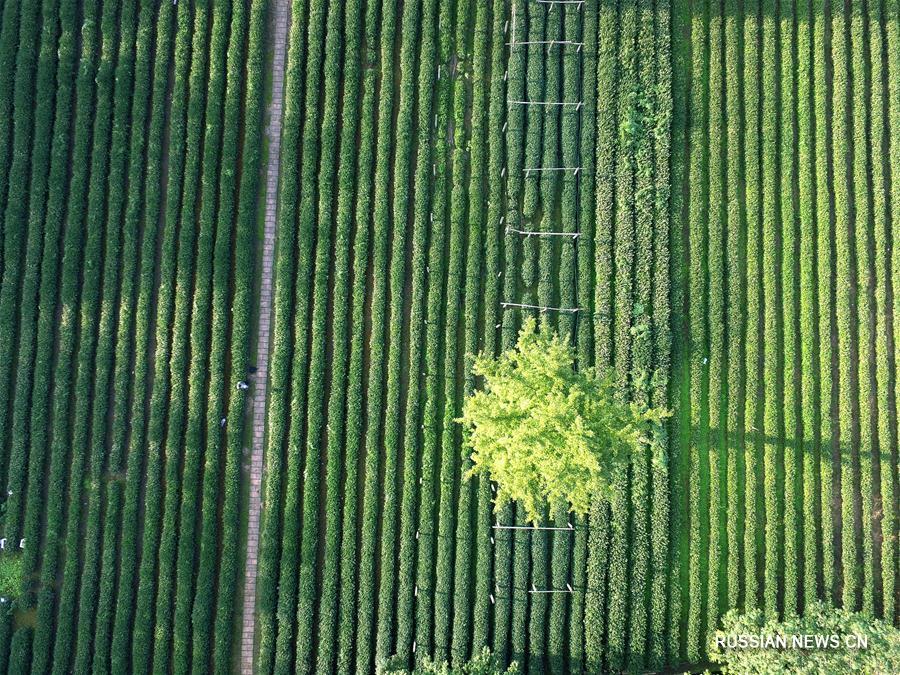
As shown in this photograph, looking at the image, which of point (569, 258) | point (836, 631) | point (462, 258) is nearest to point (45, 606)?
point (462, 258)

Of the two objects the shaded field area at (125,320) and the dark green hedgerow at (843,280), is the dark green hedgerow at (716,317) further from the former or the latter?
the shaded field area at (125,320)

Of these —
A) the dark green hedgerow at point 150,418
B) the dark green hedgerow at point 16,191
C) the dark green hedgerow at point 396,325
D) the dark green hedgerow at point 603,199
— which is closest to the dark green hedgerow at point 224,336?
the dark green hedgerow at point 150,418

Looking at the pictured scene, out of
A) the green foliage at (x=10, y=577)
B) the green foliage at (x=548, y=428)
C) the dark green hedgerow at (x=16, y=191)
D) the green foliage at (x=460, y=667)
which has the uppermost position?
the dark green hedgerow at (x=16, y=191)

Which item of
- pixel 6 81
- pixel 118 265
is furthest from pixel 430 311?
pixel 6 81

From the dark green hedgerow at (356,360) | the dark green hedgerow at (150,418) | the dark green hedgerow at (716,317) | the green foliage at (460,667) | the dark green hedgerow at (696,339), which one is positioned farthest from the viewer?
the dark green hedgerow at (716,317)

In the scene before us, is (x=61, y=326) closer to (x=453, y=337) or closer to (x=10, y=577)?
(x=10, y=577)

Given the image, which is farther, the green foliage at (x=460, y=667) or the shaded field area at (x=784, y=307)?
the shaded field area at (x=784, y=307)

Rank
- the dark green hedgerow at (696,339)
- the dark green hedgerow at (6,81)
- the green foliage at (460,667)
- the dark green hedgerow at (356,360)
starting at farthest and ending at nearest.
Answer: the dark green hedgerow at (6,81), the dark green hedgerow at (696,339), the dark green hedgerow at (356,360), the green foliage at (460,667)

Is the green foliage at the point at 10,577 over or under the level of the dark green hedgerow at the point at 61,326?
under
